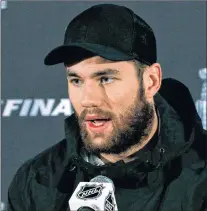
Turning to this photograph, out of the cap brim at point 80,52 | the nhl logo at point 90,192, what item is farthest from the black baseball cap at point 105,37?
the nhl logo at point 90,192

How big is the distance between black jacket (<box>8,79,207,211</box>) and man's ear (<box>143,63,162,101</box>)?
2.3 inches

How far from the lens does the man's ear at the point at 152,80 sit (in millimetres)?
1249

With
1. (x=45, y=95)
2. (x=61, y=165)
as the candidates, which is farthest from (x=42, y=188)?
(x=45, y=95)

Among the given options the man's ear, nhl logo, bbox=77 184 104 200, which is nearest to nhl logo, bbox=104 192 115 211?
nhl logo, bbox=77 184 104 200

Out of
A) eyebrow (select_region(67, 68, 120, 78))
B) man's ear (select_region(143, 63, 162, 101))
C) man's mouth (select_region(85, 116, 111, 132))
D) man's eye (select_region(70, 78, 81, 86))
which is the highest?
eyebrow (select_region(67, 68, 120, 78))

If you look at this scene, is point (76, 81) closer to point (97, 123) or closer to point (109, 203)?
point (97, 123)

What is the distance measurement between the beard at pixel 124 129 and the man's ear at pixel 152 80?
18 millimetres

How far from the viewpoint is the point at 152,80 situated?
49.9 inches

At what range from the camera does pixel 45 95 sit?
2.21 metres

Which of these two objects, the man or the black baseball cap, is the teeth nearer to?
the man

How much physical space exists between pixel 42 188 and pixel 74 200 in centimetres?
43

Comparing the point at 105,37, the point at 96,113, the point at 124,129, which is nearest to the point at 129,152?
the point at 124,129

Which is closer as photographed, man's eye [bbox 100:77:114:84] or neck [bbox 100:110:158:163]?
man's eye [bbox 100:77:114:84]

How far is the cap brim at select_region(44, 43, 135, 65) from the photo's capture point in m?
1.12
